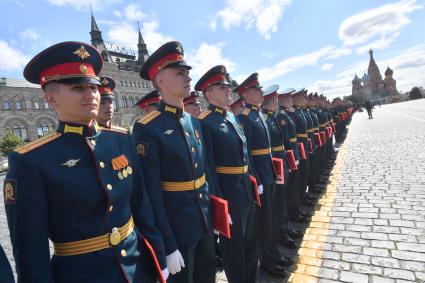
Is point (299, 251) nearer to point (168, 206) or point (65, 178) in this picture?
point (168, 206)

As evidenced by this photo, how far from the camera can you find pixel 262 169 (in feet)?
12.7

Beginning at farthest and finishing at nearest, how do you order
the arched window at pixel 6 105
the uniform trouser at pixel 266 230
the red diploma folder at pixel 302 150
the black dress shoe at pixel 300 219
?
the arched window at pixel 6 105
the red diploma folder at pixel 302 150
the black dress shoe at pixel 300 219
the uniform trouser at pixel 266 230

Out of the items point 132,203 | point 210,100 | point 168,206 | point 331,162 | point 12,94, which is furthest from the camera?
point 12,94

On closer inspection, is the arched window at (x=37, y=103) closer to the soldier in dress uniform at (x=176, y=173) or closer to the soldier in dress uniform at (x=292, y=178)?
the soldier in dress uniform at (x=292, y=178)

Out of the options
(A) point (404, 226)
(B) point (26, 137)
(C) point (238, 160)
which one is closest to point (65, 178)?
(C) point (238, 160)

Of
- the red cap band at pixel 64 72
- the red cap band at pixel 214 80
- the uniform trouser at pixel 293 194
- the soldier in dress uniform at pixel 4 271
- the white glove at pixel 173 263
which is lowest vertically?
the uniform trouser at pixel 293 194

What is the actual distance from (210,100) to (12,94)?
4501 centimetres

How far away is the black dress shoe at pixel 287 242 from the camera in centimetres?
412

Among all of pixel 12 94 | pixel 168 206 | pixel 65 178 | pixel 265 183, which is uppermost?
pixel 12 94

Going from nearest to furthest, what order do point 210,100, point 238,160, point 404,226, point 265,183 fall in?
point 238,160 < point 210,100 < point 265,183 < point 404,226

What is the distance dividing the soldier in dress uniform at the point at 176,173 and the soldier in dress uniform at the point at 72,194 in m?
0.32

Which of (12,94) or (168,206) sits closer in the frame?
(168,206)

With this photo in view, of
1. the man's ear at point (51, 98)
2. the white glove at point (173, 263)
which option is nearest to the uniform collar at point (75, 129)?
the man's ear at point (51, 98)

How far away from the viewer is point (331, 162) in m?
9.94
